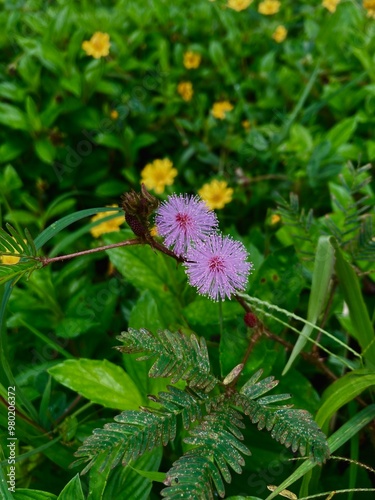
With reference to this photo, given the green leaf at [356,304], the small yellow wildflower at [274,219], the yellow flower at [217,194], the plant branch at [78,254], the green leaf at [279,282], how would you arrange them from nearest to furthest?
1. the plant branch at [78,254]
2. the green leaf at [356,304]
3. the green leaf at [279,282]
4. the small yellow wildflower at [274,219]
5. the yellow flower at [217,194]

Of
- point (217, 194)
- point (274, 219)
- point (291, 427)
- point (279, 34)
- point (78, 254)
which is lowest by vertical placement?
point (291, 427)

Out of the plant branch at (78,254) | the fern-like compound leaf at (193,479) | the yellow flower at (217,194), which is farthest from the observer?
the yellow flower at (217,194)

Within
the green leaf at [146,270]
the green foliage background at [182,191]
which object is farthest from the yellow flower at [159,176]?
the green leaf at [146,270]

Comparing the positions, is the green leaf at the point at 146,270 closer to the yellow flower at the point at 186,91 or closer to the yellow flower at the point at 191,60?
the yellow flower at the point at 186,91

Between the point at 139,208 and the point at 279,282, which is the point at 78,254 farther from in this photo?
→ the point at 279,282

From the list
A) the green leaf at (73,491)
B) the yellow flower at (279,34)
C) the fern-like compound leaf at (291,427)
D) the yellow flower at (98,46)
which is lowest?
the green leaf at (73,491)

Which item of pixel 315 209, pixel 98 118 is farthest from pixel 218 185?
pixel 98 118

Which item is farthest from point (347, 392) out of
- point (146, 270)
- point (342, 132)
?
point (342, 132)

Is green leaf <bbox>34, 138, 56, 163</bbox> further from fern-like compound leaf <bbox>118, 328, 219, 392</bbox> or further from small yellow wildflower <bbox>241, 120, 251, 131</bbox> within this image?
fern-like compound leaf <bbox>118, 328, 219, 392</bbox>
